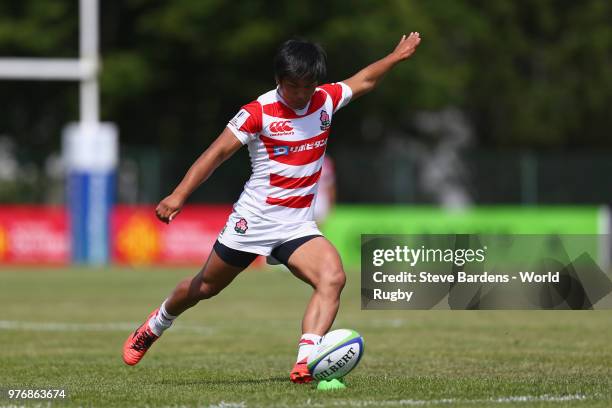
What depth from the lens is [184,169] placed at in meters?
32.0

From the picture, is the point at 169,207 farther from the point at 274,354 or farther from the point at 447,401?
the point at 274,354

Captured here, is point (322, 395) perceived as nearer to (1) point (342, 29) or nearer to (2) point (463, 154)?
(2) point (463, 154)

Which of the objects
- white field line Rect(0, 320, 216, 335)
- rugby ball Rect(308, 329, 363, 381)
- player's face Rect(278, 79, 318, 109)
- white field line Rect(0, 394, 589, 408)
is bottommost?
white field line Rect(0, 320, 216, 335)

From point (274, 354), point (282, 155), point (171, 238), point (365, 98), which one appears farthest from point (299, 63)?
point (365, 98)

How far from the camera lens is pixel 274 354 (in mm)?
11258

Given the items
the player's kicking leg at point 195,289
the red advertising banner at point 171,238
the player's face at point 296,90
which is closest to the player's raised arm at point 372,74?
the player's face at point 296,90

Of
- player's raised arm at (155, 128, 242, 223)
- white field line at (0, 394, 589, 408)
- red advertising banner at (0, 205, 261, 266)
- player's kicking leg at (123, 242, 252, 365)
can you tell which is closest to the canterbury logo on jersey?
player's raised arm at (155, 128, 242, 223)

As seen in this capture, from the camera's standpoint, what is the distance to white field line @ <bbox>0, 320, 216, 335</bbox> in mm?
13617

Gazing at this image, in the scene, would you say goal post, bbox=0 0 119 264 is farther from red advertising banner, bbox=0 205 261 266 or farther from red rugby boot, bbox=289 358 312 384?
red rugby boot, bbox=289 358 312 384

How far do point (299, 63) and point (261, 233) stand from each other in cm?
116

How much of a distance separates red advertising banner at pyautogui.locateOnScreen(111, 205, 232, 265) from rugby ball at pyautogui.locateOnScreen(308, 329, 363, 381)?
1966 cm

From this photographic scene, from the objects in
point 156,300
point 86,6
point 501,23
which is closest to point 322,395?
point 156,300

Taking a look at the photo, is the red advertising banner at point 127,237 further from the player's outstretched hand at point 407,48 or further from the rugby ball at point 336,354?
the rugby ball at point 336,354

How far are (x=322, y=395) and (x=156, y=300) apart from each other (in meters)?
10.1
